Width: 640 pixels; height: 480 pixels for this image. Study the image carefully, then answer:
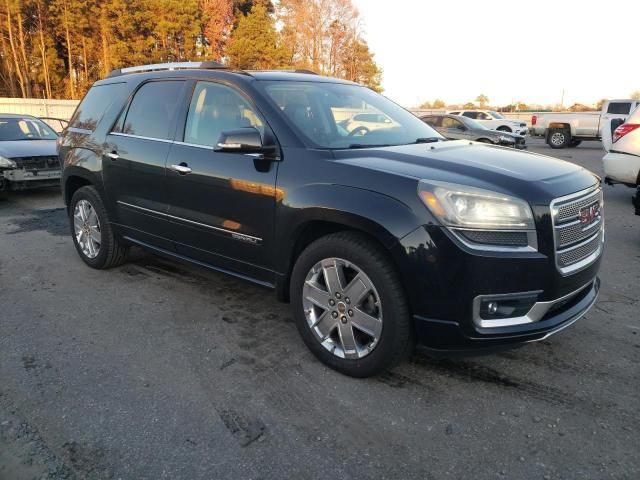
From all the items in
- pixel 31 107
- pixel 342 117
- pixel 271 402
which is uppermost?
pixel 31 107

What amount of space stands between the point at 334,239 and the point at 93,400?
1620 mm

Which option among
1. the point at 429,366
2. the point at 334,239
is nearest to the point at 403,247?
the point at 334,239

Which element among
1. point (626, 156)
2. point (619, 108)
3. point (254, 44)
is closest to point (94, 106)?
point (626, 156)

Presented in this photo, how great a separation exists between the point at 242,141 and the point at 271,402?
1.57m

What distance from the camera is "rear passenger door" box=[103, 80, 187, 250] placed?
13.2 ft

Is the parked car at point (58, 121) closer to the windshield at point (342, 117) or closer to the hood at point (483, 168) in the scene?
the windshield at point (342, 117)

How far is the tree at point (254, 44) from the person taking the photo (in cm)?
3841

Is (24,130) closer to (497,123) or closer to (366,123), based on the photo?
(366,123)

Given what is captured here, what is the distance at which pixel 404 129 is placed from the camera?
397 cm

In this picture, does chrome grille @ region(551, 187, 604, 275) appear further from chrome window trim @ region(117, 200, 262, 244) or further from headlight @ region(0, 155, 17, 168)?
headlight @ region(0, 155, 17, 168)

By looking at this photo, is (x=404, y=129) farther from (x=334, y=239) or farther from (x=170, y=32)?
(x=170, y=32)

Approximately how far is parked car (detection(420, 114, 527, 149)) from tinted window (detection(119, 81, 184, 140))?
11.3 m

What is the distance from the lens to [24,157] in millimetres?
8617

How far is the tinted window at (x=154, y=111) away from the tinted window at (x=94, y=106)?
0.42 m
